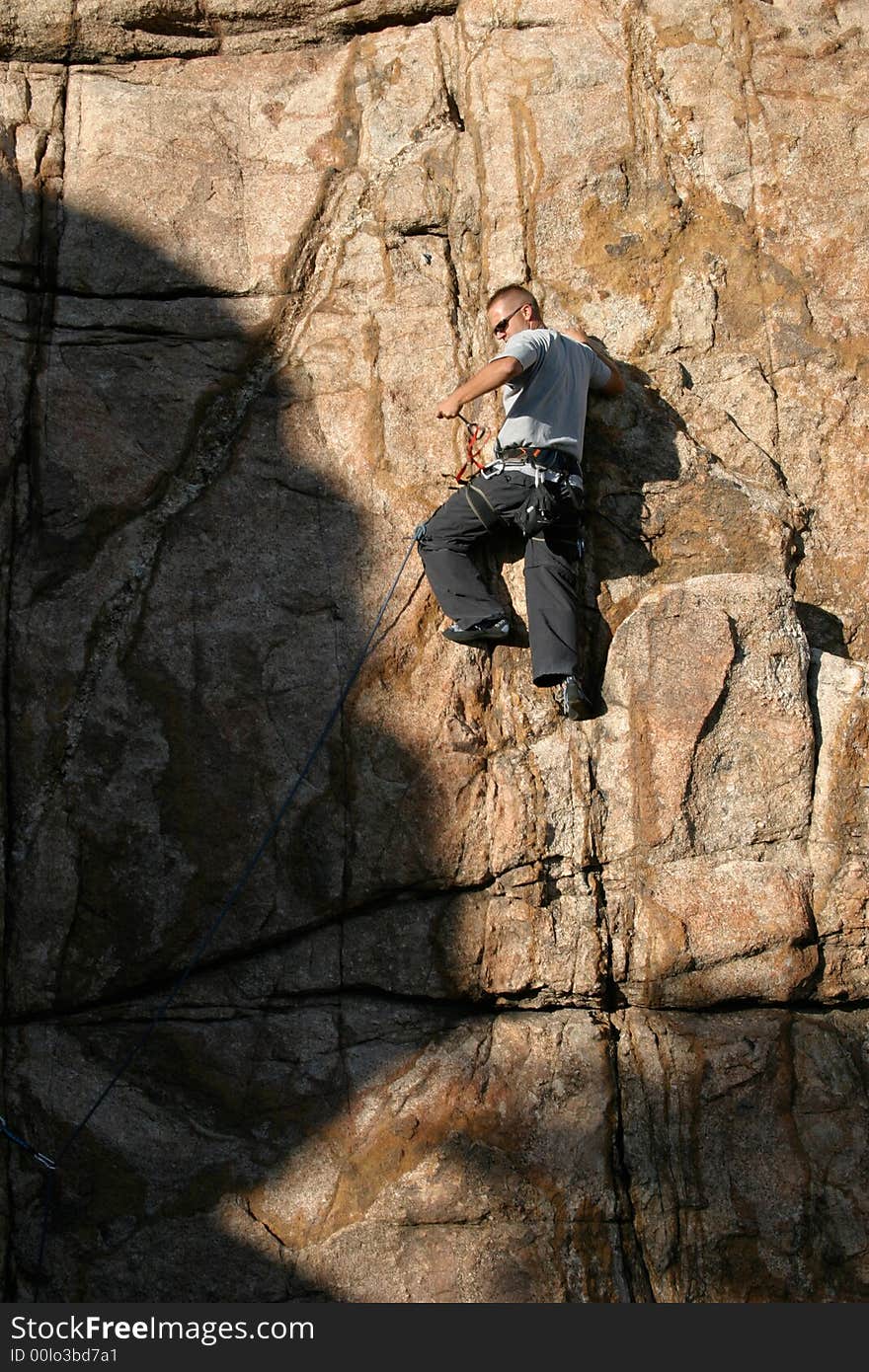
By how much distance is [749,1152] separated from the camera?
5516 mm

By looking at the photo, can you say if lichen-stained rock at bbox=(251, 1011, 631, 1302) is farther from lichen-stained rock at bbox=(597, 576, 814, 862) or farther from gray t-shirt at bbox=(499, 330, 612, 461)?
gray t-shirt at bbox=(499, 330, 612, 461)

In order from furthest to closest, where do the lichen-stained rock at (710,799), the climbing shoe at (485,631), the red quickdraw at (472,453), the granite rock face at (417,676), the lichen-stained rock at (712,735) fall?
the red quickdraw at (472,453) < the climbing shoe at (485,631) < the lichen-stained rock at (712,735) < the lichen-stained rock at (710,799) < the granite rock face at (417,676)

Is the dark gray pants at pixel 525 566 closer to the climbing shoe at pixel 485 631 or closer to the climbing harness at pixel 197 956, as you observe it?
the climbing shoe at pixel 485 631

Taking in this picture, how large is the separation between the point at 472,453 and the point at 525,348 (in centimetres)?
67

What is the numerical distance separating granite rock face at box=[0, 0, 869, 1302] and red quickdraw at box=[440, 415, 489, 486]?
0.09m

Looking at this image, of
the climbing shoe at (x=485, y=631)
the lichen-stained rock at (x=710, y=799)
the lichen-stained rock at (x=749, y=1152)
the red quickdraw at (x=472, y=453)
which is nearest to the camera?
the lichen-stained rock at (x=749, y=1152)

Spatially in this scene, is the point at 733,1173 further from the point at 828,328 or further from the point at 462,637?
the point at 828,328

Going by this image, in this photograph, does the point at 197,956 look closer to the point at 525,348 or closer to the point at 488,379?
the point at 488,379

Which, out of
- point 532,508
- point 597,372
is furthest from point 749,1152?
point 597,372

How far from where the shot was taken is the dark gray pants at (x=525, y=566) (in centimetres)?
588

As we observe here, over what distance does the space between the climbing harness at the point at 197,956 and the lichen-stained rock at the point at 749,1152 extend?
5.62 feet

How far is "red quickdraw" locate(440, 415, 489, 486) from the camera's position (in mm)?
6355

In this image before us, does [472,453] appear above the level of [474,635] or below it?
above

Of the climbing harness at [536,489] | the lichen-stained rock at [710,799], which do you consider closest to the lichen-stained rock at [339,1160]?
the lichen-stained rock at [710,799]
